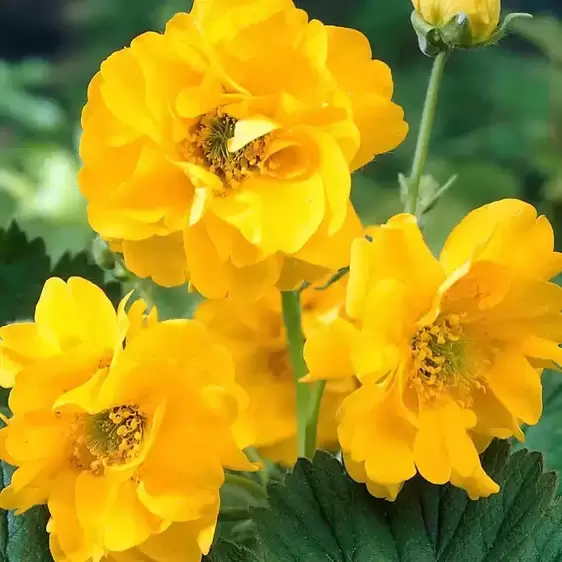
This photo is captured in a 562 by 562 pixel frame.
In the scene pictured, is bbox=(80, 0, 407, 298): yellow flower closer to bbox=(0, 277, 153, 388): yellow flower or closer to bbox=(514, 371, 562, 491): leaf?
bbox=(0, 277, 153, 388): yellow flower

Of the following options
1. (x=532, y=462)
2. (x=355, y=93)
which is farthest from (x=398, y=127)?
(x=532, y=462)

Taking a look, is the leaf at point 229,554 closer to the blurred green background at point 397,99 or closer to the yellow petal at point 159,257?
the yellow petal at point 159,257


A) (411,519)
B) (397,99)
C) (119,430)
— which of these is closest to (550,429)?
(411,519)

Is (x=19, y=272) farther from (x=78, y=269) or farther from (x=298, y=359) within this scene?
(x=298, y=359)

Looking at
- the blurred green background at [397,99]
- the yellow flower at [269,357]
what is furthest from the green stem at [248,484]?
the blurred green background at [397,99]

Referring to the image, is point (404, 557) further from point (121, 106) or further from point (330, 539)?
point (121, 106)

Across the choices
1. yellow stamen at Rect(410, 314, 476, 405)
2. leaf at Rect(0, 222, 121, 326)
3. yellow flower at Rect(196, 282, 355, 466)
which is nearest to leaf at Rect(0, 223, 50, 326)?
leaf at Rect(0, 222, 121, 326)

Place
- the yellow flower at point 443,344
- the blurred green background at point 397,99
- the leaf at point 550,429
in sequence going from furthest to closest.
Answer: the blurred green background at point 397,99 < the leaf at point 550,429 < the yellow flower at point 443,344
